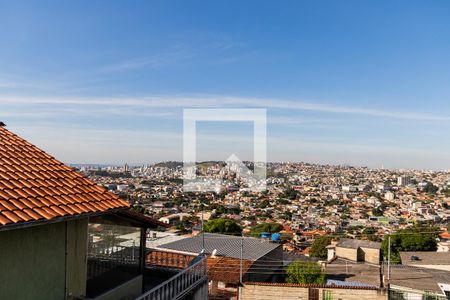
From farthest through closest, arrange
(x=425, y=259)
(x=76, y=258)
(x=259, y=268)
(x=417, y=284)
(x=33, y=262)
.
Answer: (x=425, y=259) < (x=259, y=268) < (x=417, y=284) < (x=76, y=258) < (x=33, y=262)

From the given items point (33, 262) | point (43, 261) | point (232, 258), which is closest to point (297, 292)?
point (232, 258)

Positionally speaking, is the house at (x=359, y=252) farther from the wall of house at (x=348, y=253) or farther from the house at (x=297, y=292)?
the house at (x=297, y=292)

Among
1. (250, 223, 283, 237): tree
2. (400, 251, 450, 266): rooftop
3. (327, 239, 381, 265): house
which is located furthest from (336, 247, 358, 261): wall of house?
(250, 223, 283, 237): tree

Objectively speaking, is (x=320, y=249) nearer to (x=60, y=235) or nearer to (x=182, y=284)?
(x=182, y=284)

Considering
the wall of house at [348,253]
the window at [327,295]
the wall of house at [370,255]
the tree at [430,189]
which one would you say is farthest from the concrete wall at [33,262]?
the tree at [430,189]

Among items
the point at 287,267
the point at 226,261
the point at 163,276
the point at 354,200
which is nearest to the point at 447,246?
the point at 287,267

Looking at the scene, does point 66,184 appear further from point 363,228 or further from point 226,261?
point 363,228
